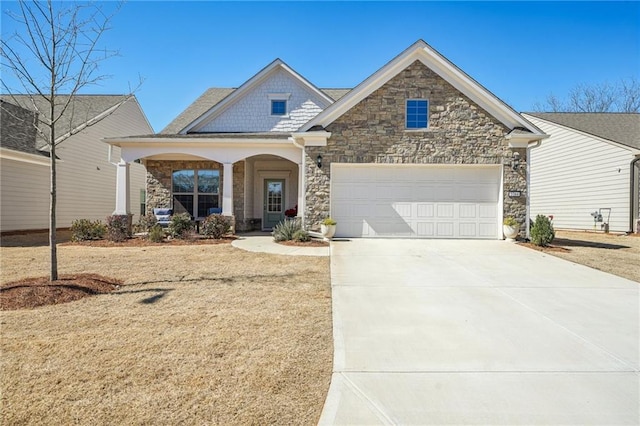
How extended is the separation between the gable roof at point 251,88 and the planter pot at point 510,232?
8.65 meters

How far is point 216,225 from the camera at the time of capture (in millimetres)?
11992

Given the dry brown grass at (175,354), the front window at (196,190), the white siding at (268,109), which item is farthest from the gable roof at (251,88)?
the dry brown grass at (175,354)

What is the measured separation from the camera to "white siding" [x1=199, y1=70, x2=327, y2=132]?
1529cm

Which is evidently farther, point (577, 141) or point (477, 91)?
point (577, 141)

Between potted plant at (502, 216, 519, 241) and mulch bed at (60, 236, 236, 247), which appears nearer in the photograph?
mulch bed at (60, 236, 236, 247)

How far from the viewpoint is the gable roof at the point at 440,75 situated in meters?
11.4

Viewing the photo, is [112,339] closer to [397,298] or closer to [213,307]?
[213,307]

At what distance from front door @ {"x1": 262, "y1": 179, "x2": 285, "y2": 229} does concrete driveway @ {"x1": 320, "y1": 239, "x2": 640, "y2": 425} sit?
9.03 metres

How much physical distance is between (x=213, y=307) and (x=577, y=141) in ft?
67.2

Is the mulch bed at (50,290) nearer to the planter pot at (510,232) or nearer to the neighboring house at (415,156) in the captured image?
the neighboring house at (415,156)

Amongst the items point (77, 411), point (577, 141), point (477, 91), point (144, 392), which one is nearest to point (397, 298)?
point (144, 392)

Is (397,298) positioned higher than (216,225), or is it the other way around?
(216,225)

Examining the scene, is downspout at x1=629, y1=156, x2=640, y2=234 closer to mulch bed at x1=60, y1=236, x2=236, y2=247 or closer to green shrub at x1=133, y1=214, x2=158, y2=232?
mulch bed at x1=60, y1=236, x2=236, y2=247

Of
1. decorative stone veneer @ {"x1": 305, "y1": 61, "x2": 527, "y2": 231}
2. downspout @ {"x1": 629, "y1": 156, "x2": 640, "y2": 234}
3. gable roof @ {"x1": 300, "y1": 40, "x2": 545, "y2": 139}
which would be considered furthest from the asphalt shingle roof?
downspout @ {"x1": 629, "y1": 156, "x2": 640, "y2": 234}
